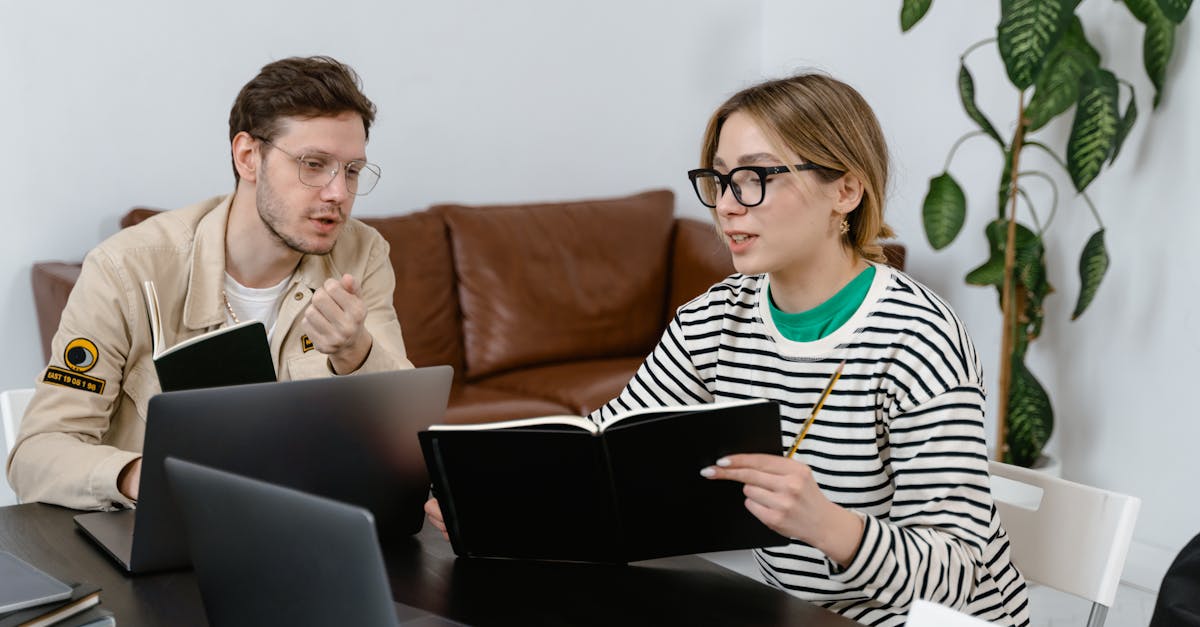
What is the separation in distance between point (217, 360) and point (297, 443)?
183mm

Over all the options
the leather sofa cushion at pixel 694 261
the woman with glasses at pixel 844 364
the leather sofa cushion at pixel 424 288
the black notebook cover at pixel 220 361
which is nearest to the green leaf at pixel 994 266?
the leather sofa cushion at pixel 694 261

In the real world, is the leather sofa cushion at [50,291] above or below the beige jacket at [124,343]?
below

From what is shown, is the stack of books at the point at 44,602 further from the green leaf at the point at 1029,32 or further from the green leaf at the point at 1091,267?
the green leaf at the point at 1091,267

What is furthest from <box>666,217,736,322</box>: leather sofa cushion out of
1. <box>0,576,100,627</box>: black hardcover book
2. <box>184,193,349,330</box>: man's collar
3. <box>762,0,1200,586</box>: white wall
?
<box>0,576,100,627</box>: black hardcover book

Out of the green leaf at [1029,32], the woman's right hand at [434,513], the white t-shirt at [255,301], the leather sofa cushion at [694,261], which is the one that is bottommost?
the leather sofa cushion at [694,261]

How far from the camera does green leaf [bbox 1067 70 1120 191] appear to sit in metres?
2.88

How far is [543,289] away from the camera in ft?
12.1

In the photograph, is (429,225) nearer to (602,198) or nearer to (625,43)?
(602,198)

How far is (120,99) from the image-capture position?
3184 millimetres

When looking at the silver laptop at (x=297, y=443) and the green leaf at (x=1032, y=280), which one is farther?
the green leaf at (x=1032, y=280)

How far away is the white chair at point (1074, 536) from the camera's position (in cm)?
145

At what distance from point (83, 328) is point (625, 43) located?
8.63 feet

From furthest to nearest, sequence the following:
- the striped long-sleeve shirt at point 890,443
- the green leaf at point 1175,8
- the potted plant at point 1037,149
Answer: the potted plant at point 1037,149 → the green leaf at point 1175,8 → the striped long-sleeve shirt at point 890,443

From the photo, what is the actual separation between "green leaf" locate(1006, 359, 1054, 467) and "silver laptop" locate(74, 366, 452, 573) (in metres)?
2.15
